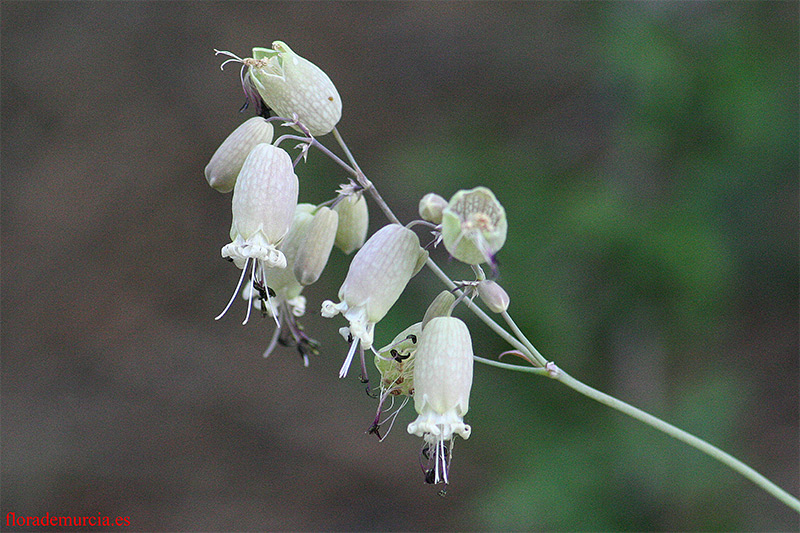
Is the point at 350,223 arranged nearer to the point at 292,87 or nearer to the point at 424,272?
the point at 292,87

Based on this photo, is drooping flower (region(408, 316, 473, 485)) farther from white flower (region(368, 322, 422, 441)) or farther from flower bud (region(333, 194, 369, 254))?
flower bud (region(333, 194, 369, 254))

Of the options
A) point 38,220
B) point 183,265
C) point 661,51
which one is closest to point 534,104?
point 661,51

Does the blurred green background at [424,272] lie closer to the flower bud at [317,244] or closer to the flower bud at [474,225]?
the flower bud at [317,244]

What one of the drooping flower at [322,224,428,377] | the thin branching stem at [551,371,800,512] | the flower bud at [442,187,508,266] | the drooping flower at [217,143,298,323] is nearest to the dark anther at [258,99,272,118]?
the drooping flower at [217,143,298,323]

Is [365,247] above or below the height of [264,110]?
below

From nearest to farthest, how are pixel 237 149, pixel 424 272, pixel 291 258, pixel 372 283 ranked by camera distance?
pixel 372 283, pixel 237 149, pixel 291 258, pixel 424 272

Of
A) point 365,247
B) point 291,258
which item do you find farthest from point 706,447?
point 291,258

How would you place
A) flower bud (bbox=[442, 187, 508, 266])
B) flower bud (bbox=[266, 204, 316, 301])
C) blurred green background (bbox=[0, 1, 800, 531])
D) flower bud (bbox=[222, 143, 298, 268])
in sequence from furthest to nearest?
blurred green background (bbox=[0, 1, 800, 531]) < flower bud (bbox=[266, 204, 316, 301]) < flower bud (bbox=[222, 143, 298, 268]) < flower bud (bbox=[442, 187, 508, 266])

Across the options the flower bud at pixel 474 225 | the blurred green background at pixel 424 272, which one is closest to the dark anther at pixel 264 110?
the flower bud at pixel 474 225
